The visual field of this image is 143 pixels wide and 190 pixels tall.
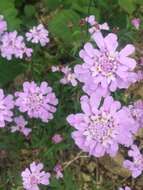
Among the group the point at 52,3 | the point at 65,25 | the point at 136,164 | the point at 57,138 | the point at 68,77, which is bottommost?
the point at 136,164

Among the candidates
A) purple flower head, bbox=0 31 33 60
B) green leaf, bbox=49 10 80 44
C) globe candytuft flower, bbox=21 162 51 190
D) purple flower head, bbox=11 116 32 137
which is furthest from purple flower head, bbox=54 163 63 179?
green leaf, bbox=49 10 80 44

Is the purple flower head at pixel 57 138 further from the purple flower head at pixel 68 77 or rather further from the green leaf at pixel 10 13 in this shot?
the green leaf at pixel 10 13

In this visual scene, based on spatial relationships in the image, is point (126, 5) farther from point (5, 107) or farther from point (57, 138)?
point (5, 107)

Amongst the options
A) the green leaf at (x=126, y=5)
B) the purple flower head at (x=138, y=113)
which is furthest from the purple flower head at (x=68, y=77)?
the green leaf at (x=126, y=5)

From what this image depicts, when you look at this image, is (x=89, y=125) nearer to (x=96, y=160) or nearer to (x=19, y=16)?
(x=96, y=160)

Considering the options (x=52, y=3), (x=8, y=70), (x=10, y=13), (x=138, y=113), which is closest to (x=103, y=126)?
(x=138, y=113)

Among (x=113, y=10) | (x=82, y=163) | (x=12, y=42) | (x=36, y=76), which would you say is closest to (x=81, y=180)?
(x=82, y=163)
